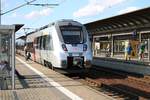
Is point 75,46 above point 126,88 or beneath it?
above

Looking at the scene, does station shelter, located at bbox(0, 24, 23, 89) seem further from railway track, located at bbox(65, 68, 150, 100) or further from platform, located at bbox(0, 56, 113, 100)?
railway track, located at bbox(65, 68, 150, 100)

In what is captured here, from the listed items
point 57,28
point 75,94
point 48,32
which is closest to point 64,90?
point 75,94

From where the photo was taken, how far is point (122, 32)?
39.7 metres

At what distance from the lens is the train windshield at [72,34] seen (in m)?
21.0

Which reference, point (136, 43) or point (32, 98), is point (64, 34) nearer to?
point (32, 98)

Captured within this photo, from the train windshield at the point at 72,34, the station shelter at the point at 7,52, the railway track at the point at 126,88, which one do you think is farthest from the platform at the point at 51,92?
the train windshield at the point at 72,34

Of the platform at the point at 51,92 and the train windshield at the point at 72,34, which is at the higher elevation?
the train windshield at the point at 72,34

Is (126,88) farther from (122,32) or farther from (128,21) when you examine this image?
(122,32)

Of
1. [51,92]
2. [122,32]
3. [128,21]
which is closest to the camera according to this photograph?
[51,92]

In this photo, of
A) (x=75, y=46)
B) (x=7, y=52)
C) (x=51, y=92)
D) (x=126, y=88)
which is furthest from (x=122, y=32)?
(x=51, y=92)

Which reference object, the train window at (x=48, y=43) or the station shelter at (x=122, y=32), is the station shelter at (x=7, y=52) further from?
the station shelter at (x=122, y=32)

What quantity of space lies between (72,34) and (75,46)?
2.88 feet

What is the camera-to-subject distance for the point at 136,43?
36.0m

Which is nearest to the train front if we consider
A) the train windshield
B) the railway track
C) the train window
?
the train windshield
